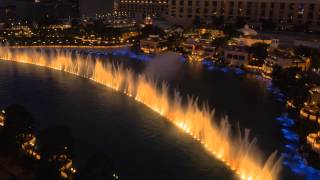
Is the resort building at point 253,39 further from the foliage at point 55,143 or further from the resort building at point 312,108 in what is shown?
the foliage at point 55,143

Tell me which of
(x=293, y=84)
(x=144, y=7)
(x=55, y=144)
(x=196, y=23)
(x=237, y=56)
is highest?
(x=144, y=7)

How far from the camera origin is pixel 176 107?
25391 mm

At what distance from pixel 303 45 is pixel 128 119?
28.9 meters

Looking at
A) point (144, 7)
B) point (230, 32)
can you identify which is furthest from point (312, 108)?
point (144, 7)

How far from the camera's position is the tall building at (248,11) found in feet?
189

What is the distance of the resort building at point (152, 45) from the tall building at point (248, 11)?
16828 millimetres

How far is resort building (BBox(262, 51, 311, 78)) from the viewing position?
3653 cm

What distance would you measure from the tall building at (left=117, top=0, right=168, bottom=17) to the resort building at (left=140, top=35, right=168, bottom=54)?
97.0 ft

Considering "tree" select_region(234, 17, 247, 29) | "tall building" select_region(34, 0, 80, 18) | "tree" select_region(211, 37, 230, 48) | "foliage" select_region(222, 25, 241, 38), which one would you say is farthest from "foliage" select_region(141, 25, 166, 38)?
"tall building" select_region(34, 0, 80, 18)

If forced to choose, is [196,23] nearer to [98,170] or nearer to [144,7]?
[144,7]

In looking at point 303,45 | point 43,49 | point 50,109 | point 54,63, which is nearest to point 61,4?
point 43,49

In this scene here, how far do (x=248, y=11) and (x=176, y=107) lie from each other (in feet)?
138

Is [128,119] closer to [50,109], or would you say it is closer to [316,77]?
[50,109]

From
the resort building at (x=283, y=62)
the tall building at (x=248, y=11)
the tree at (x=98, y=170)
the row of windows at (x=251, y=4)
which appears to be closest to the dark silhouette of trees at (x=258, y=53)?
the resort building at (x=283, y=62)
